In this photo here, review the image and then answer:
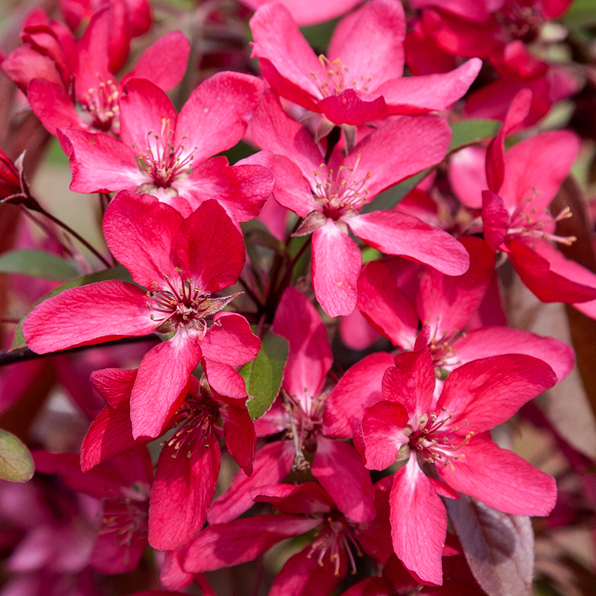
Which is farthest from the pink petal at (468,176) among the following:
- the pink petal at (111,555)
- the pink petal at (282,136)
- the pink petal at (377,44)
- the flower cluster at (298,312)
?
the pink petal at (111,555)

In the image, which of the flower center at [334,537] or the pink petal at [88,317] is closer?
the pink petal at [88,317]

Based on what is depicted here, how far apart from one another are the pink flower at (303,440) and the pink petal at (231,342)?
0.31ft

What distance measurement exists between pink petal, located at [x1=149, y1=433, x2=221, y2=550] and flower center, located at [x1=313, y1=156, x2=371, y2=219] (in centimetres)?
26

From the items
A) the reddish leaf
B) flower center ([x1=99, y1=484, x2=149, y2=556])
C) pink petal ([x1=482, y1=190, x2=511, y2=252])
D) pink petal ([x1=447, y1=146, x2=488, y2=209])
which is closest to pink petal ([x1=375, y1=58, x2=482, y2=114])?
pink petal ([x1=482, y1=190, x2=511, y2=252])

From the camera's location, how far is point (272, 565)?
105 centimetres

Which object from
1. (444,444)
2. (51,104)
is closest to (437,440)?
(444,444)

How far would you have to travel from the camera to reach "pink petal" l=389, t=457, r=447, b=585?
1.59 feet

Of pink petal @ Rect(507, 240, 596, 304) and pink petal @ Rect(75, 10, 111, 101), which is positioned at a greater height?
pink petal @ Rect(75, 10, 111, 101)

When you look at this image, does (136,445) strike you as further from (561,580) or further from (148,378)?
(561,580)

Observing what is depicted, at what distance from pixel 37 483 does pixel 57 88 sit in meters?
0.77

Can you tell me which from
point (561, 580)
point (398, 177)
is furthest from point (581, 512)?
point (398, 177)

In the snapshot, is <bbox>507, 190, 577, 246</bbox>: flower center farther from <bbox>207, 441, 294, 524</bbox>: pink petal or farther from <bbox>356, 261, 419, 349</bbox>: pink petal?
<bbox>207, 441, 294, 524</bbox>: pink petal

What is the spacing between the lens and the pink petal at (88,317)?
1.53ft

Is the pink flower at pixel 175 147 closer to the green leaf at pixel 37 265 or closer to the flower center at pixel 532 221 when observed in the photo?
the green leaf at pixel 37 265
